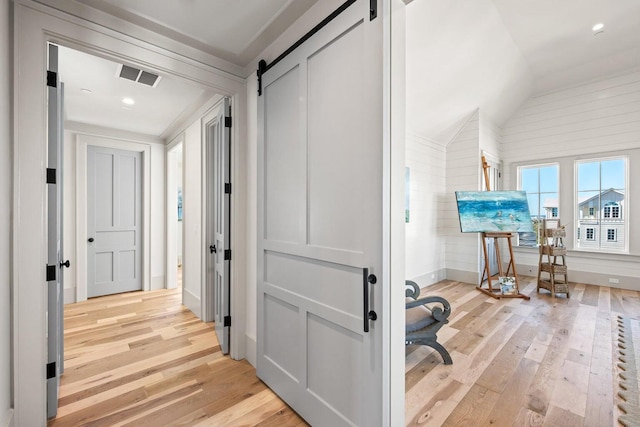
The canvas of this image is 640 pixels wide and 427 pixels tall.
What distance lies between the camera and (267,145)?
84.6 inches

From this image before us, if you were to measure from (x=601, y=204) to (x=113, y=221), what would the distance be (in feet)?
27.4

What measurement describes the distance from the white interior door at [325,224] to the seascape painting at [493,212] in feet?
11.9

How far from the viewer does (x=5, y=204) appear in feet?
4.89

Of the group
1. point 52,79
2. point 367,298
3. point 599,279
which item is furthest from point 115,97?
point 599,279

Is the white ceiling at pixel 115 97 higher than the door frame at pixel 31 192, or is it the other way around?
the white ceiling at pixel 115 97

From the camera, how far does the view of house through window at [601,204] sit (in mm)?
4738

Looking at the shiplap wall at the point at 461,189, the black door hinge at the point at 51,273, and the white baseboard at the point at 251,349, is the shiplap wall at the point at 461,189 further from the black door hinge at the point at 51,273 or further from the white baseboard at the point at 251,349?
the black door hinge at the point at 51,273

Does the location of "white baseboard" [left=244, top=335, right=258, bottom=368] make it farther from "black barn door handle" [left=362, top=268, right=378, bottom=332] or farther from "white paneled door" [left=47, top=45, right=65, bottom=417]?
"black barn door handle" [left=362, top=268, right=378, bottom=332]

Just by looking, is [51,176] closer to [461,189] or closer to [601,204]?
[461,189]

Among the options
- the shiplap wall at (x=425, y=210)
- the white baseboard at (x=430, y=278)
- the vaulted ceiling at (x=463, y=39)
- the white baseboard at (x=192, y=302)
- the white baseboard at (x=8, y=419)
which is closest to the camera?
the white baseboard at (x=8, y=419)

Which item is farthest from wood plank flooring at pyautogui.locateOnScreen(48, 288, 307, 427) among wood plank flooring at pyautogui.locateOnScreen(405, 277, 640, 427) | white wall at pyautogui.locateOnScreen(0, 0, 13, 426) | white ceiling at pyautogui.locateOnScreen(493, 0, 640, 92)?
white ceiling at pyautogui.locateOnScreen(493, 0, 640, 92)

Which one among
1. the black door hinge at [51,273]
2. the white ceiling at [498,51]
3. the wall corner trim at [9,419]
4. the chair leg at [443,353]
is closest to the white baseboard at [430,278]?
the chair leg at [443,353]

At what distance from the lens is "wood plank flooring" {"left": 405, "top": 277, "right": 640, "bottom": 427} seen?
1.81 meters

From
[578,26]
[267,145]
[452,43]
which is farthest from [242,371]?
[578,26]
